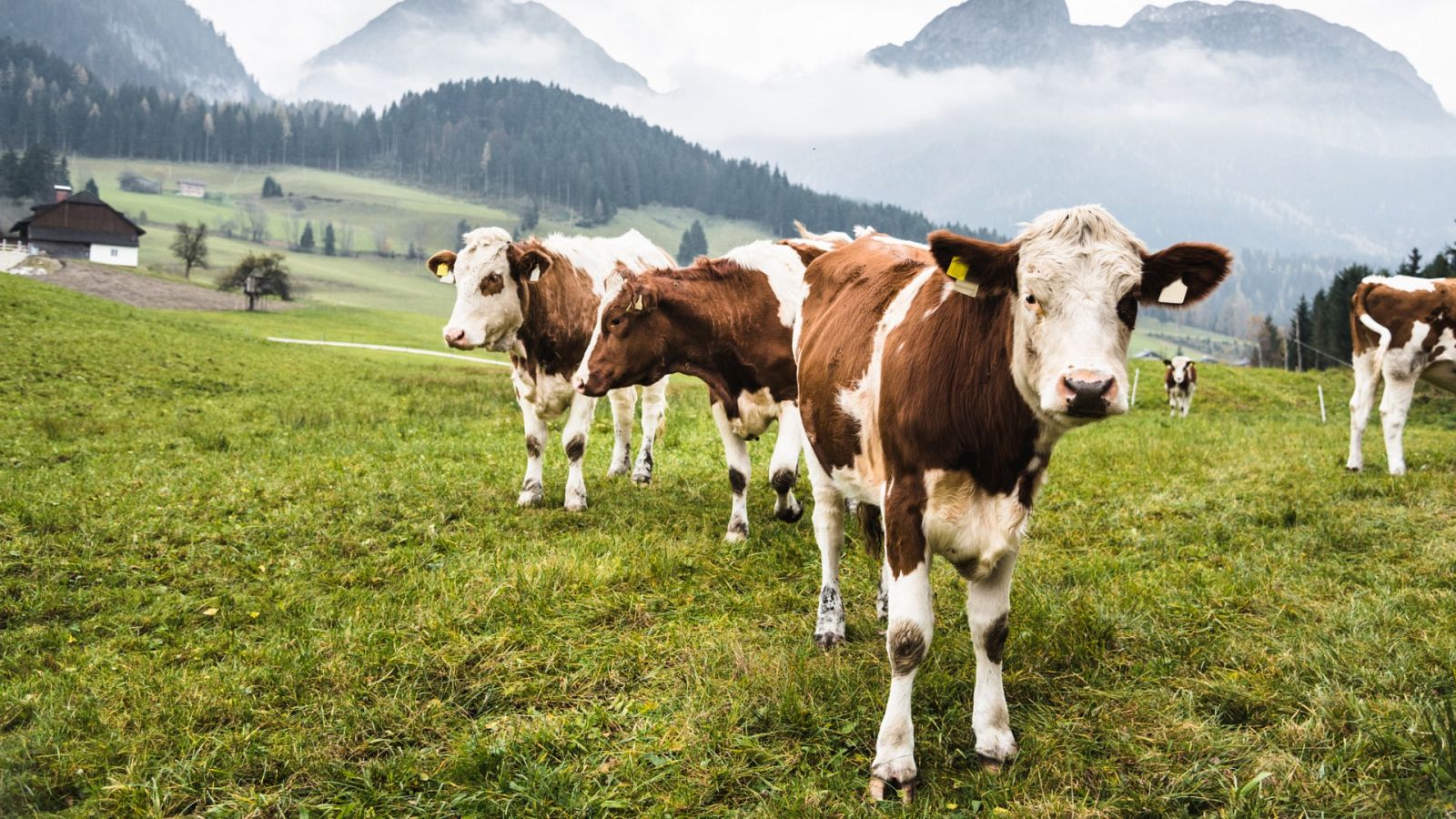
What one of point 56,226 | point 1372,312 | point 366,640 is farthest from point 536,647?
point 56,226

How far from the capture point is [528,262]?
9234 mm

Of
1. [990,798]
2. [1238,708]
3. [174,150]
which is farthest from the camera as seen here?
[174,150]

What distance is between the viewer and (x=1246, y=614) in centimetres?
556

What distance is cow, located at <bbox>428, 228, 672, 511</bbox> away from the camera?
908 cm

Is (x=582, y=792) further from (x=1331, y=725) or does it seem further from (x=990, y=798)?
(x=1331, y=725)

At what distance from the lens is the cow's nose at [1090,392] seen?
3.18m

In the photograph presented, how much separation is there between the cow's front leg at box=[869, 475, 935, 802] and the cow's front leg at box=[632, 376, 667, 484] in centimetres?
667

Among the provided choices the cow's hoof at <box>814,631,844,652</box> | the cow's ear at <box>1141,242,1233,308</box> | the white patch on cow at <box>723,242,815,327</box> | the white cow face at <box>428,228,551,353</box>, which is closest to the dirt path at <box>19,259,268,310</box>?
the white cow face at <box>428,228,551,353</box>

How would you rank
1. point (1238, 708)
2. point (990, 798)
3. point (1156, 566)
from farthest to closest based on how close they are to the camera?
point (1156, 566) < point (1238, 708) < point (990, 798)

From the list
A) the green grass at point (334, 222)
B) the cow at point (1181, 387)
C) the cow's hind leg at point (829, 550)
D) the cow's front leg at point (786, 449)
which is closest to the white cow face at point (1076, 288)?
the cow's hind leg at point (829, 550)

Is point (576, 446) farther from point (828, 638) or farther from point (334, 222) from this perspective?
point (334, 222)

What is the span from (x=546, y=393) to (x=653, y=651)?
476cm

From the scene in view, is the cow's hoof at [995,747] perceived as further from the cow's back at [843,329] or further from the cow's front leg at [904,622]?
the cow's back at [843,329]

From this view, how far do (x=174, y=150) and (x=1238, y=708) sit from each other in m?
229
